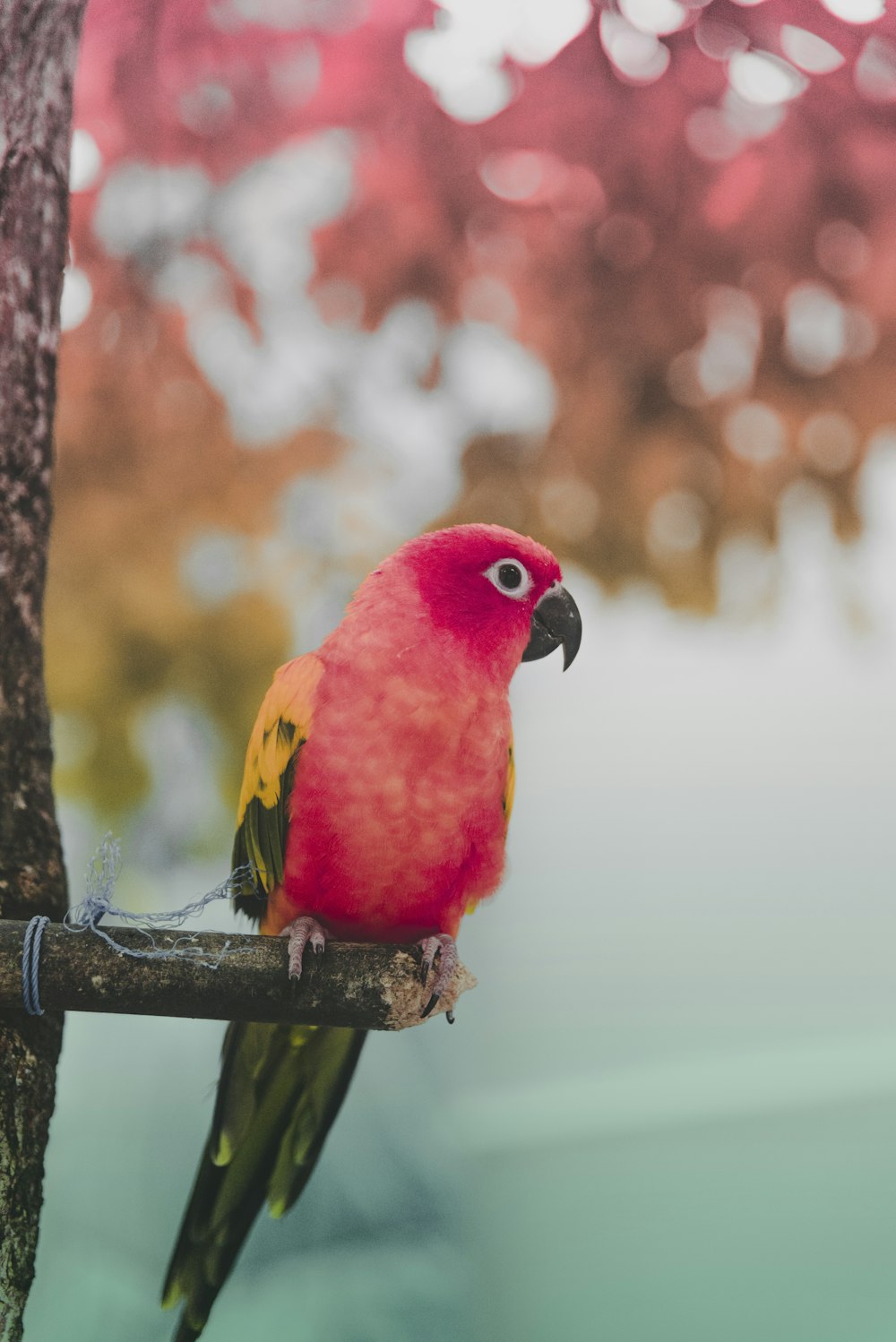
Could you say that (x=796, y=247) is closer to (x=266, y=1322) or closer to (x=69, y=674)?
(x=69, y=674)

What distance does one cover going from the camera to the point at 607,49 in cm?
158

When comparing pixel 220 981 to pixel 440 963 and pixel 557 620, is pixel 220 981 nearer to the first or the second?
pixel 440 963

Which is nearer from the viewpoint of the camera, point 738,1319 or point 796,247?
point 738,1319

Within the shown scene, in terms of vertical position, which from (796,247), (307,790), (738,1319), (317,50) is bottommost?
(738,1319)

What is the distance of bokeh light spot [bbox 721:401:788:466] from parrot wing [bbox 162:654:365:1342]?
956 millimetres

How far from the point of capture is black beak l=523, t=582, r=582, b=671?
1.04m

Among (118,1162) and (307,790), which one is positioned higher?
(307,790)

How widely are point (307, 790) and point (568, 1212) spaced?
0.93 m

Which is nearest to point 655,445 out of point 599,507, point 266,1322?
point 599,507

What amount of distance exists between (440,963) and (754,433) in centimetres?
113

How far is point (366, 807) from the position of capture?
91 cm

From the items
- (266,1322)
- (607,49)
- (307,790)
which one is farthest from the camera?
(607,49)

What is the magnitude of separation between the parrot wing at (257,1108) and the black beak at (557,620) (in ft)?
0.80

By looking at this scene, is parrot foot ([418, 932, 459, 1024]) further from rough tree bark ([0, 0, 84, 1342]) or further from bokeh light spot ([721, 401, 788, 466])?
bokeh light spot ([721, 401, 788, 466])
